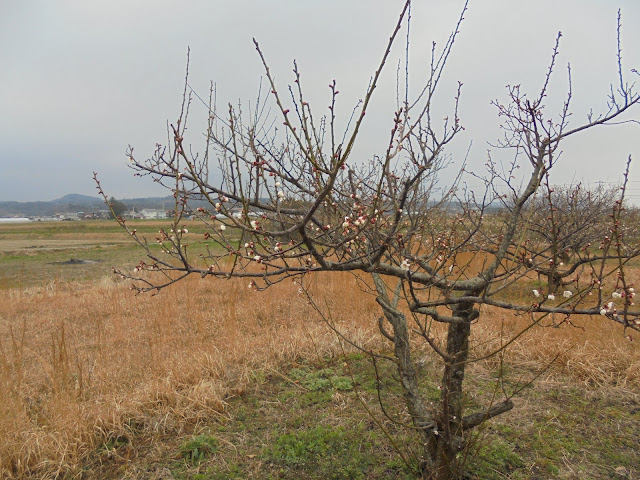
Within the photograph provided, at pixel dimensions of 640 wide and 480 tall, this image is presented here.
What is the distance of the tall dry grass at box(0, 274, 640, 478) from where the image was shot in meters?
2.56

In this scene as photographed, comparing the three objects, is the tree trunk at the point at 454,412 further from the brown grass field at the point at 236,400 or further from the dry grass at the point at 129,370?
the dry grass at the point at 129,370

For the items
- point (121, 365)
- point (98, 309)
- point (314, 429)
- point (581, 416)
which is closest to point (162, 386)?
point (121, 365)

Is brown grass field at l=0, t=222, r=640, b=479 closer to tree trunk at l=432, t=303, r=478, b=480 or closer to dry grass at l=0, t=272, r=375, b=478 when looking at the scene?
dry grass at l=0, t=272, r=375, b=478

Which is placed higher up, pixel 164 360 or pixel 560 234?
pixel 560 234

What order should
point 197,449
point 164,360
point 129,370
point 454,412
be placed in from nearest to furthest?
point 454,412 → point 197,449 → point 129,370 → point 164,360

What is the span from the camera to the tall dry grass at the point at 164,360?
2564 millimetres

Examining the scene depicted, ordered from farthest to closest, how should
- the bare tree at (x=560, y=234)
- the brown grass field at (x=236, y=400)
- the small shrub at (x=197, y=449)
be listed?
the small shrub at (x=197, y=449), the brown grass field at (x=236, y=400), the bare tree at (x=560, y=234)

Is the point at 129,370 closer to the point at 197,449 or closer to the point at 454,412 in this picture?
the point at 197,449

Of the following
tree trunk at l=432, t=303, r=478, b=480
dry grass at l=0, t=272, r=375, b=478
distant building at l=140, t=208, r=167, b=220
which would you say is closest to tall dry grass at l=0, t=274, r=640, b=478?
dry grass at l=0, t=272, r=375, b=478

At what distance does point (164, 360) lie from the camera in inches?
150

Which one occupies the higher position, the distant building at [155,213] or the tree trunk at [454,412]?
the distant building at [155,213]

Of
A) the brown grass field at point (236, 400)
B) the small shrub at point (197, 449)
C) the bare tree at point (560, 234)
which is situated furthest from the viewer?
the small shrub at point (197, 449)

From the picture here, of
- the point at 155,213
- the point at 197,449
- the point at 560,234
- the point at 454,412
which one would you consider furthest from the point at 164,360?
the point at 155,213

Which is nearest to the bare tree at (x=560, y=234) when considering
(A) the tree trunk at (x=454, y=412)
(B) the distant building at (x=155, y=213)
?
(A) the tree trunk at (x=454, y=412)
